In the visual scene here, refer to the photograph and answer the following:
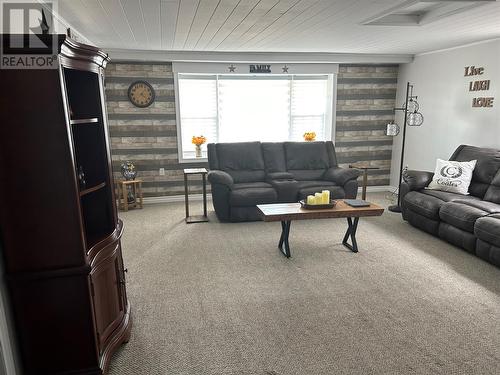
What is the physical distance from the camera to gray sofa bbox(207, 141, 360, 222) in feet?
16.2

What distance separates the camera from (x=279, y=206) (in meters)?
4.00

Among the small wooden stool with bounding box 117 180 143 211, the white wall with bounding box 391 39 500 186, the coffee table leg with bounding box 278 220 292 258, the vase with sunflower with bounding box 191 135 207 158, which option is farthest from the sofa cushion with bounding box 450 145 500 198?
the small wooden stool with bounding box 117 180 143 211

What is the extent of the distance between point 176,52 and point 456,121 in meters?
4.27

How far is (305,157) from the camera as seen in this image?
5.80 metres

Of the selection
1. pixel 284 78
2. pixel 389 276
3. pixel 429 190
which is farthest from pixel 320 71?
pixel 389 276

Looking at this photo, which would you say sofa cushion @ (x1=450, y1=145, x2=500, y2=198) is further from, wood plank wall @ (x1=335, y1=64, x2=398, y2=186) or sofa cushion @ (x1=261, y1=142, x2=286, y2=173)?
sofa cushion @ (x1=261, y1=142, x2=286, y2=173)

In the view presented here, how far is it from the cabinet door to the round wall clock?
3.86 m

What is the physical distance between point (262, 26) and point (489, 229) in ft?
9.81

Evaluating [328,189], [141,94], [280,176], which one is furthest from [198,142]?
[328,189]

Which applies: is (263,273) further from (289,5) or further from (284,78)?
(284,78)

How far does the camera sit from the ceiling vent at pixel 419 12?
303 centimetres

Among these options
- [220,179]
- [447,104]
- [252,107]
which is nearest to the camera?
[220,179]

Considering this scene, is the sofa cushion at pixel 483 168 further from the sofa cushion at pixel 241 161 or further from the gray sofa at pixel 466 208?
the sofa cushion at pixel 241 161

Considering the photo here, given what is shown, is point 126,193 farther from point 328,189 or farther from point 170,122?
point 328,189
